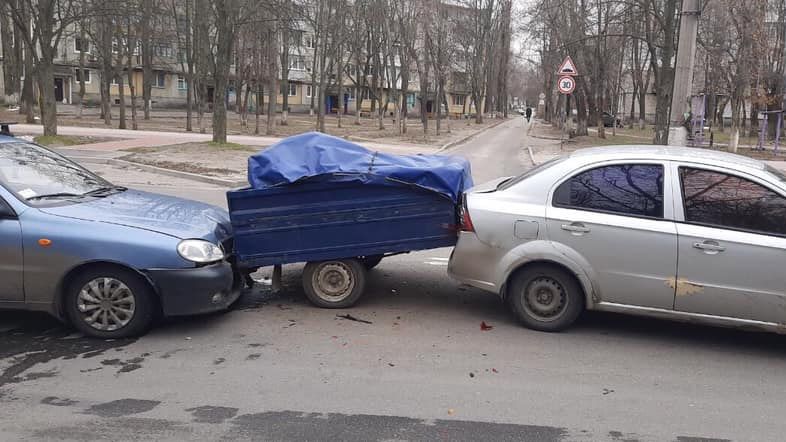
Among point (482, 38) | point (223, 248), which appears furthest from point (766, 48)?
point (223, 248)

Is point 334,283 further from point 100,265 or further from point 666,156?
point 666,156

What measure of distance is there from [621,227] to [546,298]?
2.82ft

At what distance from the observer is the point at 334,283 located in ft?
20.7

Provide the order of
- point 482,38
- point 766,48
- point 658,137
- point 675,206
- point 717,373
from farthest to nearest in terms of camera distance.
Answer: point 482,38 < point 766,48 < point 658,137 < point 675,206 < point 717,373

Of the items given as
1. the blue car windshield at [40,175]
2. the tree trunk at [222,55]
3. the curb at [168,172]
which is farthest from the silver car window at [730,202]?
the tree trunk at [222,55]

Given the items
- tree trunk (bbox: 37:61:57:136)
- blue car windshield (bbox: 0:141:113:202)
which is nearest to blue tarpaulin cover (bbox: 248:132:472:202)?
blue car windshield (bbox: 0:141:113:202)

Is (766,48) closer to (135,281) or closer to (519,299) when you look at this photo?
(519,299)

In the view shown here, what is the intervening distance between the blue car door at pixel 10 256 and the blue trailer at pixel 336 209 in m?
1.64

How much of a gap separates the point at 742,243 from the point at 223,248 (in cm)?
413

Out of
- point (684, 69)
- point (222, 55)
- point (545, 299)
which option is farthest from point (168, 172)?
point (545, 299)

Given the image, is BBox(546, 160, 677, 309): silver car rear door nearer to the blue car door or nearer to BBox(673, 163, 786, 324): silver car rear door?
BBox(673, 163, 786, 324): silver car rear door

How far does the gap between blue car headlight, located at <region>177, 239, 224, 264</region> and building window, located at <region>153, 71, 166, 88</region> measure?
6909 centimetres

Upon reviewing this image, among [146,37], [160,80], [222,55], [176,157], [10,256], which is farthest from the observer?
[160,80]

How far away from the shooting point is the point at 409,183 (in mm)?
5914
